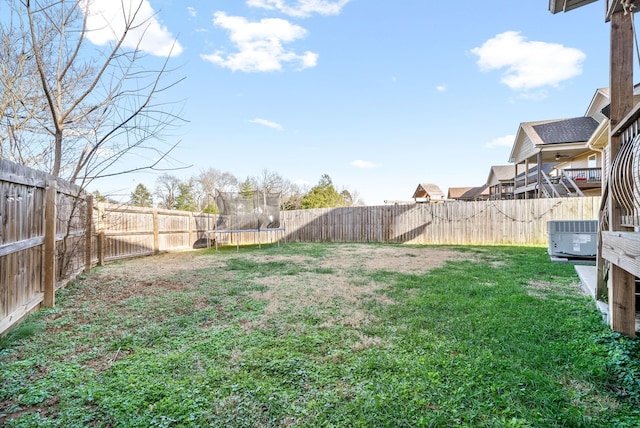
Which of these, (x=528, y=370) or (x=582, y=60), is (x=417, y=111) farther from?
(x=528, y=370)

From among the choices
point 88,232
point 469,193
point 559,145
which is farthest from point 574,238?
point 469,193

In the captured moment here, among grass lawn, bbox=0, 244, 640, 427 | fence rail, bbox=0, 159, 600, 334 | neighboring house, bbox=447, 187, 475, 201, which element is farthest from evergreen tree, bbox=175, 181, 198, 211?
neighboring house, bbox=447, 187, 475, 201

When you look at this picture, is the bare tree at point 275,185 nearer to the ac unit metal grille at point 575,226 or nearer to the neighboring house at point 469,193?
the neighboring house at point 469,193

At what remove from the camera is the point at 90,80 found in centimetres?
399

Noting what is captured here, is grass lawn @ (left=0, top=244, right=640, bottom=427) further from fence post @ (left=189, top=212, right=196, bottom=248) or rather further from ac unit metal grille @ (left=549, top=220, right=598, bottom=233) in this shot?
fence post @ (left=189, top=212, right=196, bottom=248)

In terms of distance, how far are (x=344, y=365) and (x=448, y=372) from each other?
23.6 inches

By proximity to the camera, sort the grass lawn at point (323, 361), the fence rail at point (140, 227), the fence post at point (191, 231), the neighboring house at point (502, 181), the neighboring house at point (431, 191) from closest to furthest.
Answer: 1. the grass lawn at point (323, 361)
2. the fence rail at point (140, 227)
3. the fence post at point (191, 231)
4. the neighboring house at point (502, 181)
5. the neighboring house at point (431, 191)

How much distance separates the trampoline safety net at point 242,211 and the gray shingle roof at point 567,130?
1082 cm

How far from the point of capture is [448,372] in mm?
1693

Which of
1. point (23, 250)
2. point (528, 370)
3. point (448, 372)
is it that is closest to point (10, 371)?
point (23, 250)

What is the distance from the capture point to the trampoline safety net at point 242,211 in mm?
10648

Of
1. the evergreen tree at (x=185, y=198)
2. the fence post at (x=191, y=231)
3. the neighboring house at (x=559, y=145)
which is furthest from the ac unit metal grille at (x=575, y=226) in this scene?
the evergreen tree at (x=185, y=198)

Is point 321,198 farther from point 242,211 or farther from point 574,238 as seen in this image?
point 574,238

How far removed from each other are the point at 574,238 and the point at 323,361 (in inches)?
233
